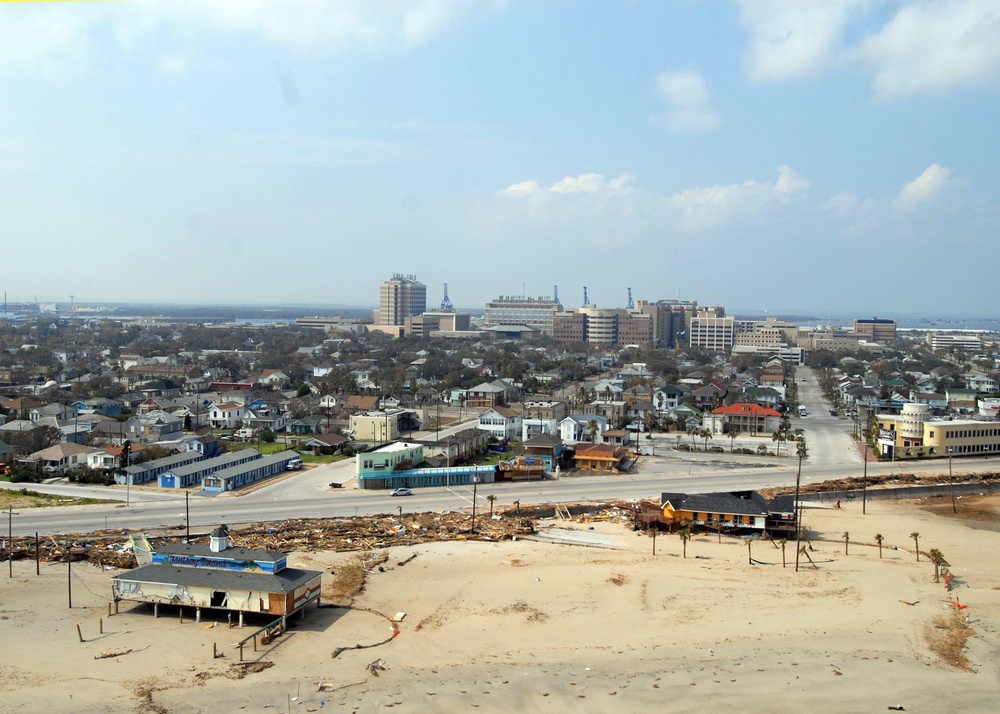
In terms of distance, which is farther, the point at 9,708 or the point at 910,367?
the point at 910,367

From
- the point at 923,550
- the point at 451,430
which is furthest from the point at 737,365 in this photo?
the point at 923,550

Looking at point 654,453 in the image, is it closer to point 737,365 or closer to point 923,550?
point 923,550

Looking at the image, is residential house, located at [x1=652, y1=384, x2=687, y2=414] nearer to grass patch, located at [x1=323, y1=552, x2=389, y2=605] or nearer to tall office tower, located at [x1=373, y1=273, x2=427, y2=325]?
grass patch, located at [x1=323, y1=552, x2=389, y2=605]

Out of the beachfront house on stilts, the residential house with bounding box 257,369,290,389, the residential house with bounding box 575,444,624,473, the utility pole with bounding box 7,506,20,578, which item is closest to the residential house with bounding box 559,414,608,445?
the residential house with bounding box 575,444,624,473

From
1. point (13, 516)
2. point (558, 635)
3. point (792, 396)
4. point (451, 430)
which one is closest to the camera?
point (558, 635)

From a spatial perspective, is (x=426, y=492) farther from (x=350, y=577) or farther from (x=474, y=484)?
(x=350, y=577)

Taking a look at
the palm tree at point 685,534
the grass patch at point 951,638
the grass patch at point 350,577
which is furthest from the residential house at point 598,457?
the grass patch at point 951,638

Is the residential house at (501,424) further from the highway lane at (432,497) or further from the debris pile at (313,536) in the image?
the debris pile at (313,536)

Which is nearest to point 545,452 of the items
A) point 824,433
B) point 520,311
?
point 824,433
